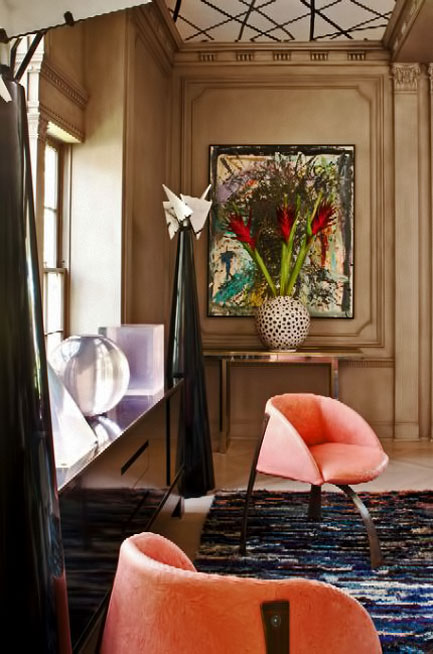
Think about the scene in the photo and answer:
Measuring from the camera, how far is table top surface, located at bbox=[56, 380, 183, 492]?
48.6 inches

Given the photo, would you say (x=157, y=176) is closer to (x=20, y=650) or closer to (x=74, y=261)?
(x=74, y=261)

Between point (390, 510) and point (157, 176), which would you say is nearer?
point (390, 510)

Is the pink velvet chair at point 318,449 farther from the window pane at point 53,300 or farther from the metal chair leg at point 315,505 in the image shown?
the window pane at point 53,300

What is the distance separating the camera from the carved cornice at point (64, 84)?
93.6 inches

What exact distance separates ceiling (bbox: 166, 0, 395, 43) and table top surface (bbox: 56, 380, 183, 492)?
6.84ft

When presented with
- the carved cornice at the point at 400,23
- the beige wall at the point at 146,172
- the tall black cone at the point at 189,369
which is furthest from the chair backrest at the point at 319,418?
the carved cornice at the point at 400,23

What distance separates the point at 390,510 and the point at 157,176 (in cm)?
214

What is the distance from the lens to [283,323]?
373cm

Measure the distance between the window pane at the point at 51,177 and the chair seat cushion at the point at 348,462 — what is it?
144cm

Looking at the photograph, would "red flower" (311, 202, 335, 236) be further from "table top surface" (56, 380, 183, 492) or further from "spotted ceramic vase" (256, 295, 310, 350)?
"table top surface" (56, 380, 183, 492)

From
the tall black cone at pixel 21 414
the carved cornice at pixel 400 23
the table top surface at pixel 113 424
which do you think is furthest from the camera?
the carved cornice at pixel 400 23

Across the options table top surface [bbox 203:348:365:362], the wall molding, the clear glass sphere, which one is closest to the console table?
table top surface [bbox 203:348:365:362]

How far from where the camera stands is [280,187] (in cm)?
407

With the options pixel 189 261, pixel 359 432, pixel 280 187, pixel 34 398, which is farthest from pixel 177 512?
pixel 280 187
